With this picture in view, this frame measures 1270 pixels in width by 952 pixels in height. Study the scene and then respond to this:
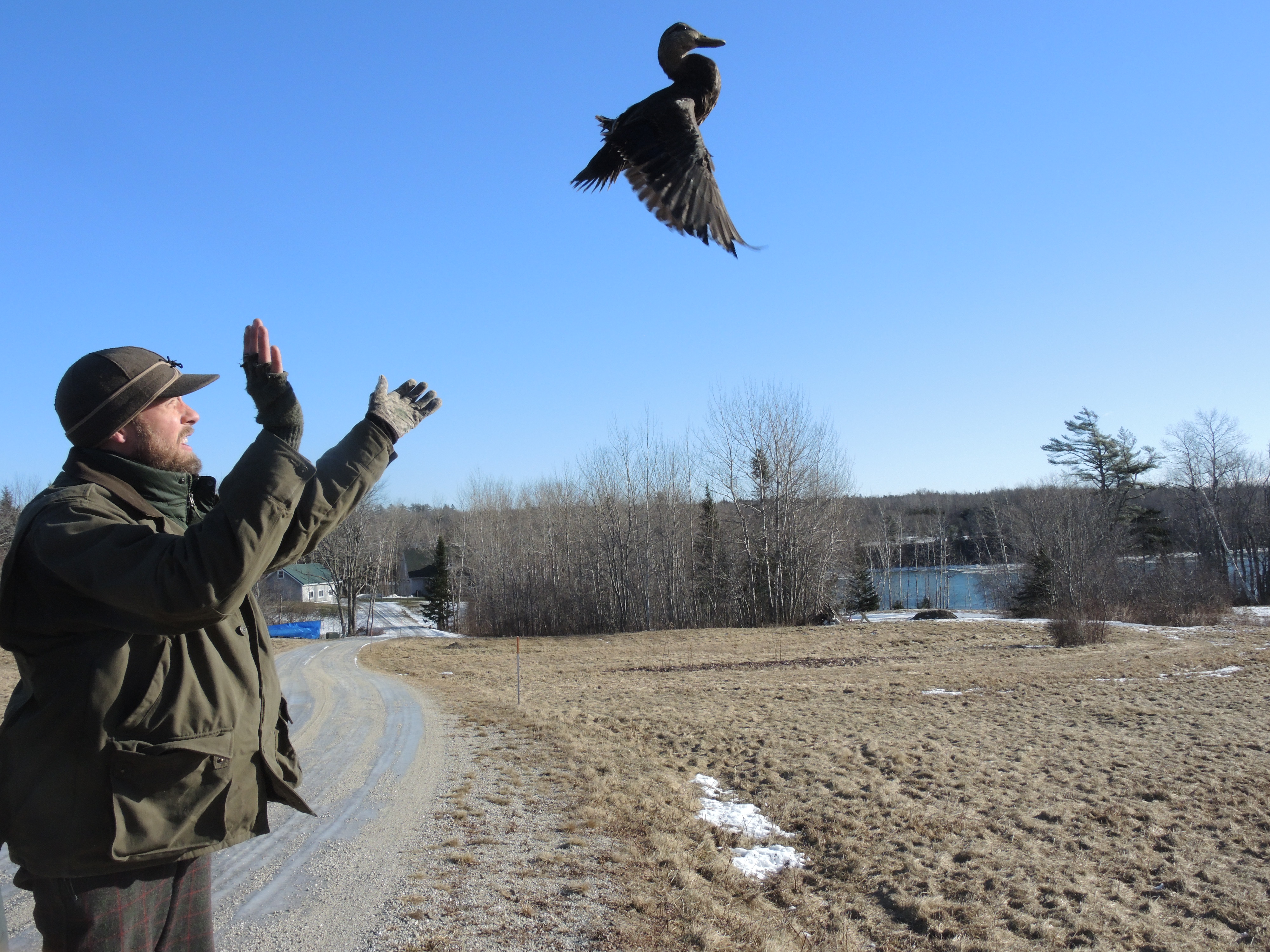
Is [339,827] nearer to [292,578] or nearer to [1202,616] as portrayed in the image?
[1202,616]

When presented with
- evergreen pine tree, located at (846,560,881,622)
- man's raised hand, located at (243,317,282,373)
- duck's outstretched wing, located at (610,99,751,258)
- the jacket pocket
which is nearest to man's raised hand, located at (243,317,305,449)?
man's raised hand, located at (243,317,282,373)

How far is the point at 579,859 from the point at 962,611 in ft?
108

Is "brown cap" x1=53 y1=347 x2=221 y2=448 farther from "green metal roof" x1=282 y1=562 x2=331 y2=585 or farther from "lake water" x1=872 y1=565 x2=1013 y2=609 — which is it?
"green metal roof" x1=282 y1=562 x2=331 y2=585

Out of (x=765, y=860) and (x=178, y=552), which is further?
(x=765, y=860)

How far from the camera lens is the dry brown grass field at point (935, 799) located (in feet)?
15.6

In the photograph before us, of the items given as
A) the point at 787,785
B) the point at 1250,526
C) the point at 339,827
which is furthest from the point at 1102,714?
the point at 1250,526

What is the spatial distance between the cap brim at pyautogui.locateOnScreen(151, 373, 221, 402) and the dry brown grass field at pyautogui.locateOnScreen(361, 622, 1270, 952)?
3358 millimetres

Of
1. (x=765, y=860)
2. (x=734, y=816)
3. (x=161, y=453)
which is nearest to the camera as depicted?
(x=161, y=453)

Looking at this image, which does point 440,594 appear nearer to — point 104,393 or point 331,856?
point 331,856

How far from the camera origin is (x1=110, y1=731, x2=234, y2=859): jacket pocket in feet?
5.20

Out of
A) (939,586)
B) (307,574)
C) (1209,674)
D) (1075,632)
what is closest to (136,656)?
(1209,674)

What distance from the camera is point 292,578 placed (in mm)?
64375

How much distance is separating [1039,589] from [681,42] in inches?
1480

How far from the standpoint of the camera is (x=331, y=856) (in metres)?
4.91
